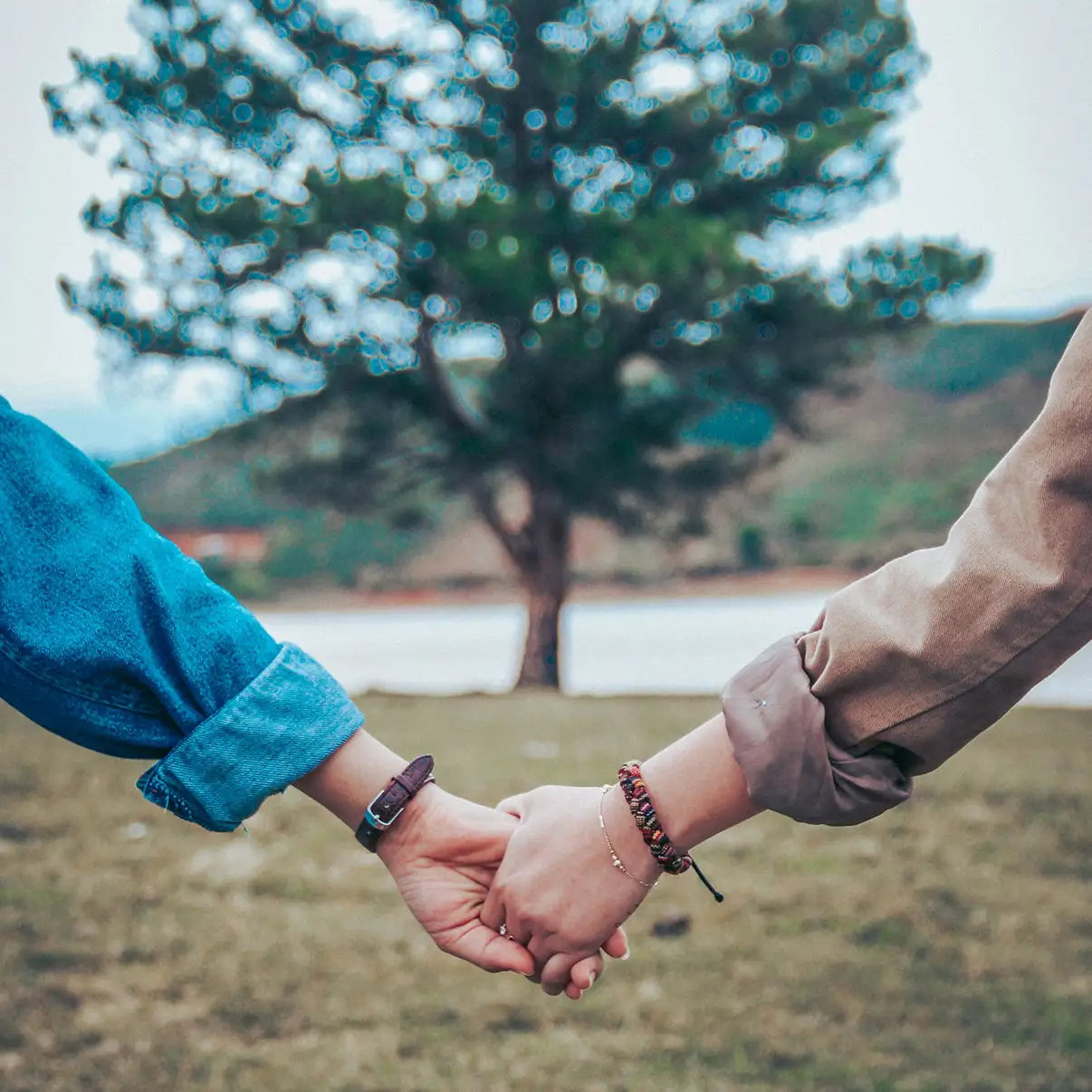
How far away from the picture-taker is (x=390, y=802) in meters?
1.70

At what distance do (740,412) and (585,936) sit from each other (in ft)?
31.0

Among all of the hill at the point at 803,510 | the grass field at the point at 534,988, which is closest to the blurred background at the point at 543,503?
the grass field at the point at 534,988

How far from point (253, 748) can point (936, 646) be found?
906 millimetres

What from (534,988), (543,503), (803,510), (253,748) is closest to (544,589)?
(543,503)

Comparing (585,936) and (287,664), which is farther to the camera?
(585,936)

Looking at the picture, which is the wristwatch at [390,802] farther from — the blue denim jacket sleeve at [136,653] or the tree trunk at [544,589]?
the tree trunk at [544,589]

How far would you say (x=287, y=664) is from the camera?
1.60m

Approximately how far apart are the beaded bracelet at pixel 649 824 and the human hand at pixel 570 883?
0.02 metres

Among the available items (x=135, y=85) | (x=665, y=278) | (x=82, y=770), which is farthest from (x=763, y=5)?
(x=82, y=770)

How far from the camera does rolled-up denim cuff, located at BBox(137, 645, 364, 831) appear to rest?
1.52 m

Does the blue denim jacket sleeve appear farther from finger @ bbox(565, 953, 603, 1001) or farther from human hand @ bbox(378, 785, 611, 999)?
finger @ bbox(565, 953, 603, 1001)

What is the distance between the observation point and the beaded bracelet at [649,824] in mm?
1609

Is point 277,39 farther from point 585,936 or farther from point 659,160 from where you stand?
point 585,936

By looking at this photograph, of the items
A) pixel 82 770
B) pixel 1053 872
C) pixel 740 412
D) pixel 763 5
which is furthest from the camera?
pixel 740 412
